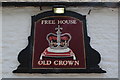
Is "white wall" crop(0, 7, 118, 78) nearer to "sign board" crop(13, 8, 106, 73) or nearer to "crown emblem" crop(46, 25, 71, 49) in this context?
"sign board" crop(13, 8, 106, 73)

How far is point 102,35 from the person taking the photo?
4.14 m

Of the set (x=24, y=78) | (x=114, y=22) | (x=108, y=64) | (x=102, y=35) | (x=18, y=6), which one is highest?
(x=18, y=6)

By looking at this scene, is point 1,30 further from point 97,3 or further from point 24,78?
point 97,3

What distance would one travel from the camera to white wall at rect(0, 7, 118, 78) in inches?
153

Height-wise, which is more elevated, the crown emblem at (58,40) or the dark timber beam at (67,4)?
the dark timber beam at (67,4)

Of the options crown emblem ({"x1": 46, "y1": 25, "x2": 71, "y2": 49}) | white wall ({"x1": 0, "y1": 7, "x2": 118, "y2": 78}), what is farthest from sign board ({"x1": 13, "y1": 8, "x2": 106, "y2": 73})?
white wall ({"x1": 0, "y1": 7, "x2": 118, "y2": 78})

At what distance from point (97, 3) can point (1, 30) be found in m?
1.97

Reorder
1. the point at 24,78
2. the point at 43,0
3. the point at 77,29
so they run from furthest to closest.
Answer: the point at 43,0, the point at 77,29, the point at 24,78

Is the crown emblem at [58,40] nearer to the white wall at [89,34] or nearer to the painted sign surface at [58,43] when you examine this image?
the painted sign surface at [58,43]

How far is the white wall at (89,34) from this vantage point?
3893 millimetres

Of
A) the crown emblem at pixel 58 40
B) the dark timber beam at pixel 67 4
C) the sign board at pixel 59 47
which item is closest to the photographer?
the sign board at pixel 59 47

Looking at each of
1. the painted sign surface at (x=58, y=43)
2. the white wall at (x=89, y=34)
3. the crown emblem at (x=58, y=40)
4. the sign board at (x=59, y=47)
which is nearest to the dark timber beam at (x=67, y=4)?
the white wall at (x=89, y=34)

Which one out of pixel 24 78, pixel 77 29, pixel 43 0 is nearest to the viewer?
pixel 24 78

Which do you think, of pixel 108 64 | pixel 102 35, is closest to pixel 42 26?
pixel 102 35
